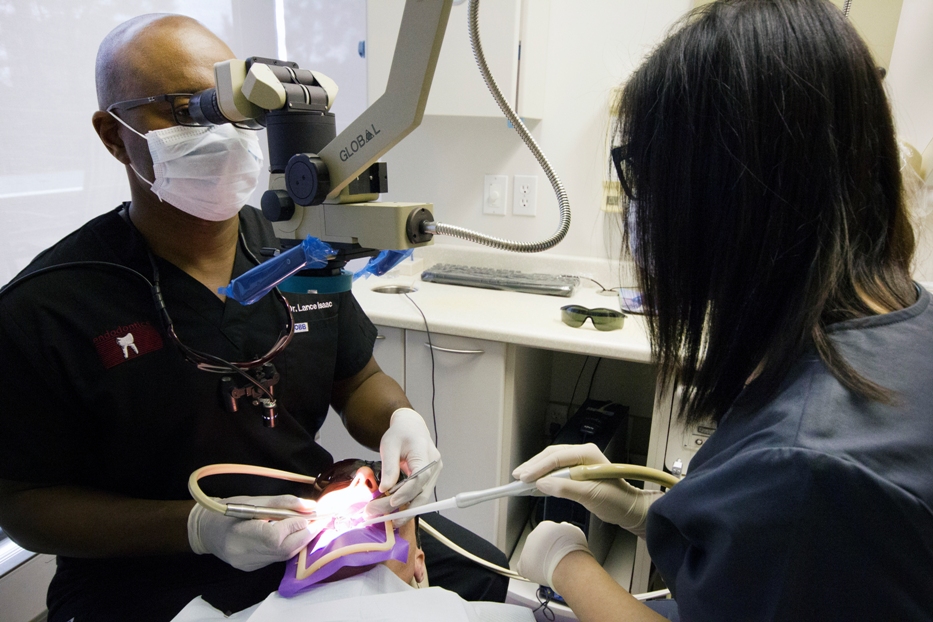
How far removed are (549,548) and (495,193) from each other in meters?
1.56

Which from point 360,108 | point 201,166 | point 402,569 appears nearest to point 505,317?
point 402,569

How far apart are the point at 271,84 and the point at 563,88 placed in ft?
5.42

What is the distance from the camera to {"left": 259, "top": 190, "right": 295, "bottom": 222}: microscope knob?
0.69m

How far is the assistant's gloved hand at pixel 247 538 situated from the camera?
917 mm

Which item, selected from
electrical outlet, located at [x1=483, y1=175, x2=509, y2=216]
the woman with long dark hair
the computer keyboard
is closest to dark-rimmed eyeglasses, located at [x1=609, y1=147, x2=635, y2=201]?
the woman with long dark hair

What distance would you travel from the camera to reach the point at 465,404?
5.89 ft

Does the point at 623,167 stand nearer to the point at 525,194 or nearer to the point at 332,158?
the point at 332,158

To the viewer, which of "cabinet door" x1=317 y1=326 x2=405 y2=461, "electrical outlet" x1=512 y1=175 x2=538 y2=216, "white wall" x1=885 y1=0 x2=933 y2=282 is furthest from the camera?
"electrical outlet" x1=512 y1=175 x2=538 y2=216

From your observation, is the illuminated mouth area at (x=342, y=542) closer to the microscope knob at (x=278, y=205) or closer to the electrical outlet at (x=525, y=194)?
the microscope knob at (x=278, y=205)

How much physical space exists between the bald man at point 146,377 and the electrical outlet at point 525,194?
133 cm

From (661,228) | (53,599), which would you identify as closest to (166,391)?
(53,599)

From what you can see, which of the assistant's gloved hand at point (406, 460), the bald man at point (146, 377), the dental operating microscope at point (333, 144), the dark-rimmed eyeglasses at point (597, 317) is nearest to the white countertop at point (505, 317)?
the dark-rimmed eyeglasses at point (597, 317)

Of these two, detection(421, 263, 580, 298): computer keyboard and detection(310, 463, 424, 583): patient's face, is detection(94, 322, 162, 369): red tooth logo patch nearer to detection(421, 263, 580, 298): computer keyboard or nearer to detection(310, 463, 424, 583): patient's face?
detection(310, 463, 424, 583): patient's face

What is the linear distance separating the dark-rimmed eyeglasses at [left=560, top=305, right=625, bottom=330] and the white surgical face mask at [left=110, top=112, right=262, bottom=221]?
98 cm
